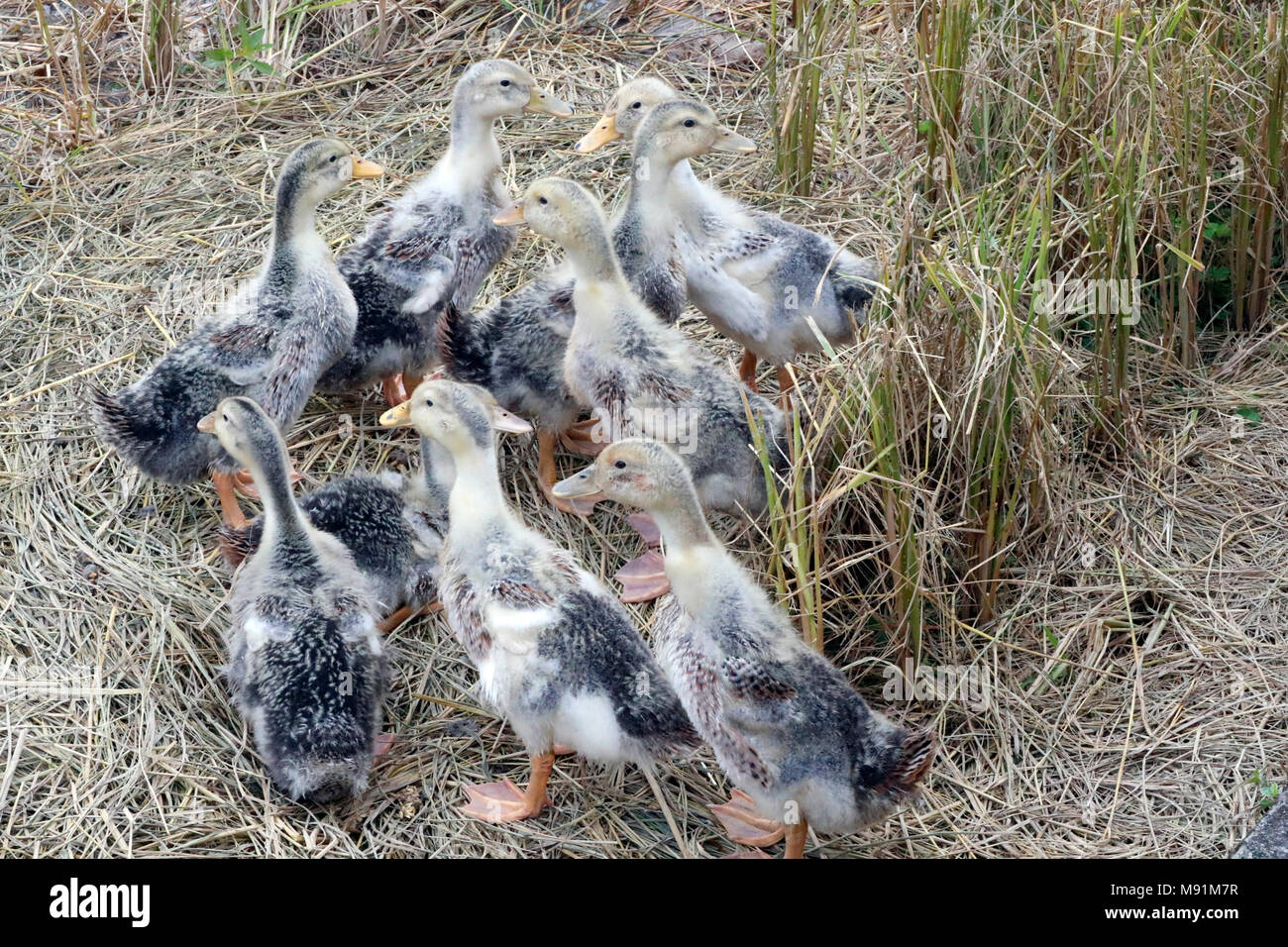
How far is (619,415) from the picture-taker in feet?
13.4

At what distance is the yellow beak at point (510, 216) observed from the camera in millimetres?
4309

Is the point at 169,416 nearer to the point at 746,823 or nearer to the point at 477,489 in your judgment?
the point at 477,489

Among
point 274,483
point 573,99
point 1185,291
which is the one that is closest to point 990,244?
point 1185,291

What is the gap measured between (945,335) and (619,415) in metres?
0.93

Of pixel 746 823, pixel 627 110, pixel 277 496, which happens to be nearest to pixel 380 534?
pixel 277 496

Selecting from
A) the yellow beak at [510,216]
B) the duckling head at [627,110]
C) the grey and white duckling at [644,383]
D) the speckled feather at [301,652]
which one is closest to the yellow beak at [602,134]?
the duckling head at [627,110]

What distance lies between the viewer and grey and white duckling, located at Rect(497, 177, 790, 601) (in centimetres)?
397

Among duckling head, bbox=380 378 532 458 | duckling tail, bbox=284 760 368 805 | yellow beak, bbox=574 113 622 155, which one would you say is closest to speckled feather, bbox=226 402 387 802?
duckling tail, bbox=284 760 368 805

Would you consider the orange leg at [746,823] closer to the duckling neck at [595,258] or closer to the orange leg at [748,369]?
the duckling neck at [595,258]

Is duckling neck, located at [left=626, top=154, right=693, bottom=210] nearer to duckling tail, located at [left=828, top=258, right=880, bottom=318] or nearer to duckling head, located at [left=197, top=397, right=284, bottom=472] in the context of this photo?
duckling tail, located at [left=828, top=258, right=880, bottom=318]

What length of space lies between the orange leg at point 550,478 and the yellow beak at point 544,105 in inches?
45.0

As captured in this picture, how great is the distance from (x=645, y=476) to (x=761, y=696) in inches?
22.9
